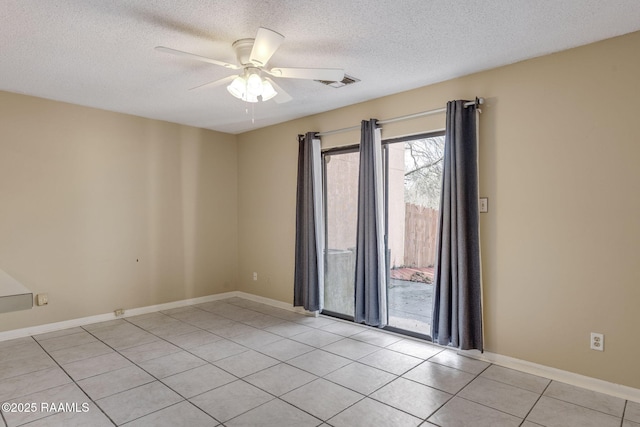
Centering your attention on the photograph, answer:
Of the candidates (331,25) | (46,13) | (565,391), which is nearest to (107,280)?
(46,13)

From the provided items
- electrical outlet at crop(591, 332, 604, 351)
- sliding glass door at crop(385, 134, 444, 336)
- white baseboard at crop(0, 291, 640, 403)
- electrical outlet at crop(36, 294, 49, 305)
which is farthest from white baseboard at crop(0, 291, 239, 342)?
electrical outlet at crop(591, 332, 604, 351)

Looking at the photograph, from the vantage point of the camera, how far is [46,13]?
224 centimetres

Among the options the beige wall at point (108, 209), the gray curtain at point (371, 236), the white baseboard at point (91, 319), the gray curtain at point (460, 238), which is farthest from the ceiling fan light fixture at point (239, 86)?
the white baseboard at point (91, 319)

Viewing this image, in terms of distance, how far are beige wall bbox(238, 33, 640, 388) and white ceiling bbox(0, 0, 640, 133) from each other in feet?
0.60

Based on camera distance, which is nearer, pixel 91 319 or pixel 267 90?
pixel 267 90

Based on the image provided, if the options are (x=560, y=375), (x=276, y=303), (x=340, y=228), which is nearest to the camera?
(x=560, y=375)

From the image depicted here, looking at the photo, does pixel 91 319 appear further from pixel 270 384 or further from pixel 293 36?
pixel 293 36

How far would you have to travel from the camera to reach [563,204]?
9.16ft

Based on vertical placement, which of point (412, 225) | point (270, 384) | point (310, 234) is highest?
point (412, 225)

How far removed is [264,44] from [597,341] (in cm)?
309

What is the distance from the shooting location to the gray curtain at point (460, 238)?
10.2 feet

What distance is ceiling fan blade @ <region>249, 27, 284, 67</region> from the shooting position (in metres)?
2.11

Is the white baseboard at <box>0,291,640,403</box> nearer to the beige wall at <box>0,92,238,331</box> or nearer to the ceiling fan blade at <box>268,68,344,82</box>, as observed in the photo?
the beige wall at <box>0,92,238,331</box>

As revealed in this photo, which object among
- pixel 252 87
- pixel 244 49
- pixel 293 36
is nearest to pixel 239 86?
pixel 252 87
